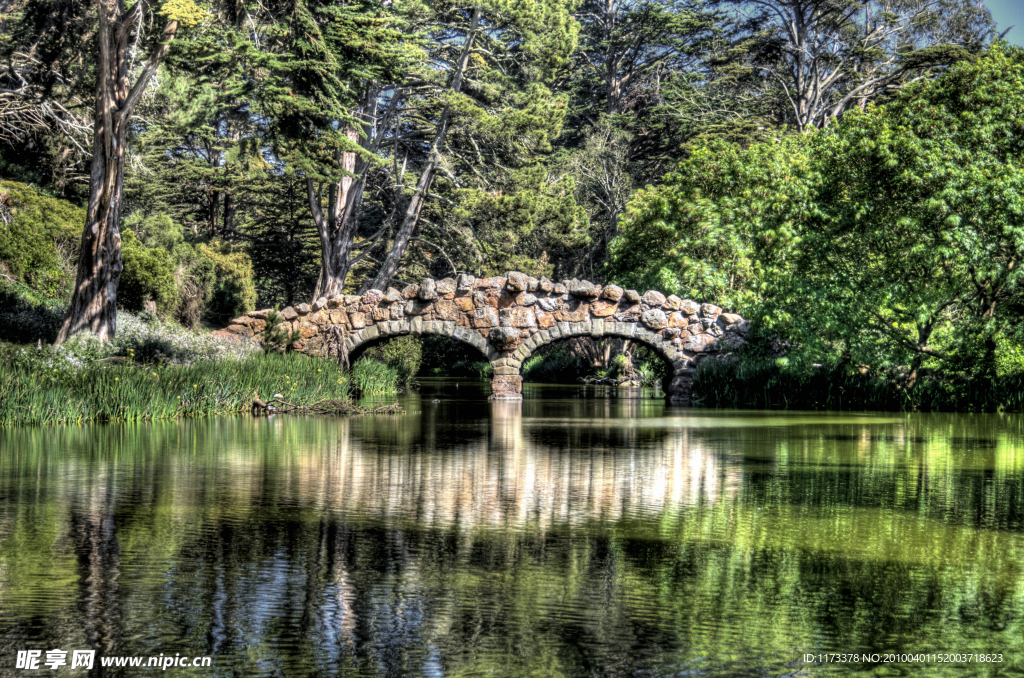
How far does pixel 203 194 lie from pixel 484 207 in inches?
558

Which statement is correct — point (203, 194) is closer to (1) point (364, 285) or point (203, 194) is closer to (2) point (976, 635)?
(1) point (364, 285)

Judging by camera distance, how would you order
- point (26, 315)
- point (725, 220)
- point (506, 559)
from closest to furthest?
point (506, 559) → point (26, 315) → point (725, 220)

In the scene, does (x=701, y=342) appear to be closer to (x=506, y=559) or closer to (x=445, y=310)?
(x=445, y=310)

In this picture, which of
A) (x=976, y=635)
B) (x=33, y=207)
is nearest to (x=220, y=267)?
(x=33, y=207)

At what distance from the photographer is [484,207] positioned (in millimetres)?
29172

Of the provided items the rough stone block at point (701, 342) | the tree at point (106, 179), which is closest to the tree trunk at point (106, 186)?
the tree at point (106, 179)

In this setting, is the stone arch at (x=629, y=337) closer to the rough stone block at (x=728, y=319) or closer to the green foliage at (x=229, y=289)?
the rough stone block at (x=728, y=319)

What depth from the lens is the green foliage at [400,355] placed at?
1154 inches

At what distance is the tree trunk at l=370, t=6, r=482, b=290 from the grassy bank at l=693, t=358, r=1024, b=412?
425 inches

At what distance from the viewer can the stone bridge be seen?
23250 mm

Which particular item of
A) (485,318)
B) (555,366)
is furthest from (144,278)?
(555,366)

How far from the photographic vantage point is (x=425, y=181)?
1185 inches

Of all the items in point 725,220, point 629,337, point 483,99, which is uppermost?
point 483,99

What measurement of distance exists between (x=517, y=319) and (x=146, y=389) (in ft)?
34.2
